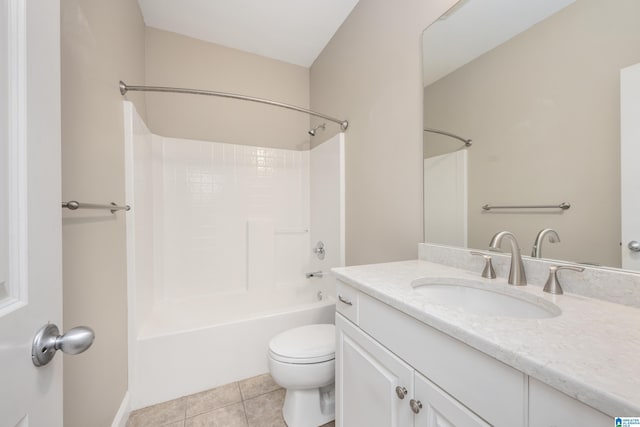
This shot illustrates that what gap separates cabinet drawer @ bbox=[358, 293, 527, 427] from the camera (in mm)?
466

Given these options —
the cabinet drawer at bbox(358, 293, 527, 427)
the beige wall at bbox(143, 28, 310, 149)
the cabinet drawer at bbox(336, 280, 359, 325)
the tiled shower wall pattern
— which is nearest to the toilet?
the cabinet drawer at bbox(336, 280, 359, 325)

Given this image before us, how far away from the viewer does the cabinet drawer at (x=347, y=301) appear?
95 centimetres

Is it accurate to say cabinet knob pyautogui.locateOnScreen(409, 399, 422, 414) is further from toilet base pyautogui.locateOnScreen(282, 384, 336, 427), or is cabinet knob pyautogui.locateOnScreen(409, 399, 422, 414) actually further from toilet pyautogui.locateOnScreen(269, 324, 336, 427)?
toilet base pyautogui.locateOnScreen(282, 384, 336, 427)

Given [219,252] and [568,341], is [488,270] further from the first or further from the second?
[219,252]

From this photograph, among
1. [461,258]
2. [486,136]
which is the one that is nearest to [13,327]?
[461,258]

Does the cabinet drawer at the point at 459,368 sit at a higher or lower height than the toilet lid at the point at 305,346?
higher

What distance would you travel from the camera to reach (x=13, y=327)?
35 centimetres

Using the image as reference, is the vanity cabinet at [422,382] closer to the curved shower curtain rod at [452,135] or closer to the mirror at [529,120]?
the mirror at [529,120]

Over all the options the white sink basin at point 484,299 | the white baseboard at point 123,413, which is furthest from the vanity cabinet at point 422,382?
the white baseboard at point 123,413

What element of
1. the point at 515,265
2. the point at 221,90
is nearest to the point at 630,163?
the point at 515,265

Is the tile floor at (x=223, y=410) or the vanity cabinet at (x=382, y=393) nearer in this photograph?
the vanity cabinet at (x=382, y=393)

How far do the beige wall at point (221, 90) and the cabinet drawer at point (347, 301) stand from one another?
1849mm

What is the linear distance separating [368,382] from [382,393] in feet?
0.26

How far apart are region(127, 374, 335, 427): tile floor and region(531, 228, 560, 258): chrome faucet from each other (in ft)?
4.20
